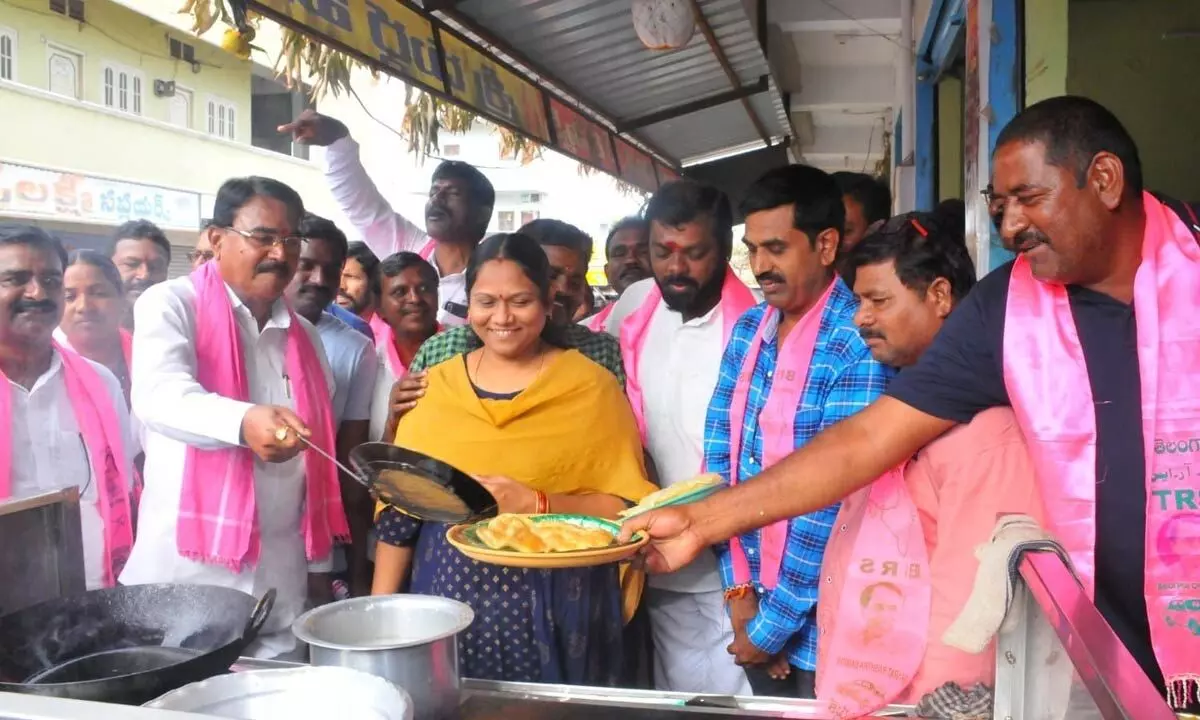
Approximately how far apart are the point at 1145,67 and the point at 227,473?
352 cm

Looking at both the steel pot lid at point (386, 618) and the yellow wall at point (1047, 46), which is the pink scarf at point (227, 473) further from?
the yellow wall at point (1047, 46)

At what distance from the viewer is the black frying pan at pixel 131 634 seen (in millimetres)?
1324

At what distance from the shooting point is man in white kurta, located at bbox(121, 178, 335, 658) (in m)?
2.14

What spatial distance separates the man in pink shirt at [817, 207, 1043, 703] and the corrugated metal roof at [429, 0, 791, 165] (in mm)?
2891

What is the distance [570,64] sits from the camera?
5.38 metres

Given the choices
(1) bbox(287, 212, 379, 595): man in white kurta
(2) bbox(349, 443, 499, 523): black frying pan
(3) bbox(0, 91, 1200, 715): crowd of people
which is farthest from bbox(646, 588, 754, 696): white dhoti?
(1) bbox(287, 212, 379, 595): man in white kurta

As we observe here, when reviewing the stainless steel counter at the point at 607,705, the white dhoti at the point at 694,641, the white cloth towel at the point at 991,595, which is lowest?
the white dhoti at the point at 694,641

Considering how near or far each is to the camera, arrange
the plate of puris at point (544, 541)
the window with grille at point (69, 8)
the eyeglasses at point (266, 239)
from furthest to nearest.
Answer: the window with grille at point (69, 8)
the eyeglasses at point (266, 239)
the plate of puris at point (544, 541)

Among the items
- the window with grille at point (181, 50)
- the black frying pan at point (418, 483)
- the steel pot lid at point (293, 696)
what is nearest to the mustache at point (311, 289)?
the black frying pan at point (418, 483)

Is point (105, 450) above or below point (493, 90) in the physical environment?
below

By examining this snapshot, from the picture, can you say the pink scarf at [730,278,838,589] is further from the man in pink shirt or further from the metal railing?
the metal railing

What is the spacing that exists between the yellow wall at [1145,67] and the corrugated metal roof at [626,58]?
70.5 inches

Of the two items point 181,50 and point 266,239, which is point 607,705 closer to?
point 266,239

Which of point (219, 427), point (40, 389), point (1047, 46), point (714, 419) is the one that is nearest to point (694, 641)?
point (714, 419)
